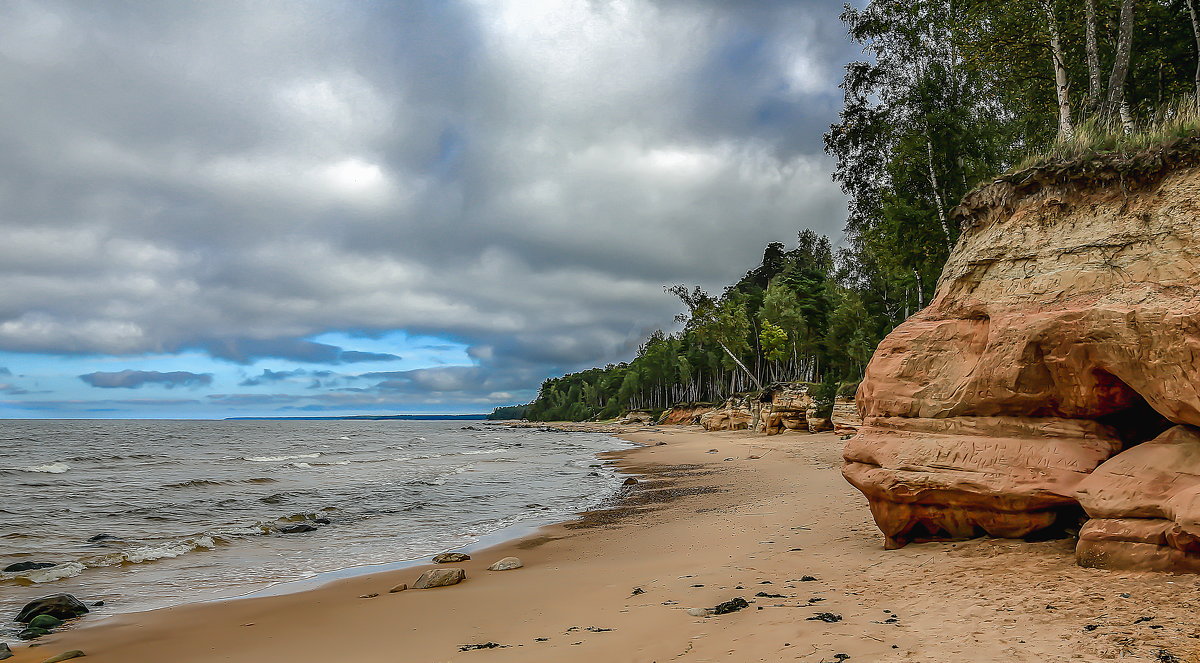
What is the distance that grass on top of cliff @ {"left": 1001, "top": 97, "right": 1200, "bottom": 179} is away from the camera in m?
6.17

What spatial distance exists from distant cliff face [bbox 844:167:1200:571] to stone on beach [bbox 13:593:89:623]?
32.3ft

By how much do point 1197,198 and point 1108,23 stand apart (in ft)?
32.3

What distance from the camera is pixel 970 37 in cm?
1593

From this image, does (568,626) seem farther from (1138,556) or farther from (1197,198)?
(1197,198)

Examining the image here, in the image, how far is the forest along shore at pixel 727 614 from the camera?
172 inches

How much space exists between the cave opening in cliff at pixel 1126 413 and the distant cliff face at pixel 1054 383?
0.06ft

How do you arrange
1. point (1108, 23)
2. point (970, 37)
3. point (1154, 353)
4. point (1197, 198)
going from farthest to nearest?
point (970, 37)
point (1108, 23)
point (1197, 198)
point (1154, 353)

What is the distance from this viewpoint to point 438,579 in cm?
848

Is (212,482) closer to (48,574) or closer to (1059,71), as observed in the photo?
(48,574)

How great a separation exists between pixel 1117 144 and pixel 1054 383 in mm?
2740

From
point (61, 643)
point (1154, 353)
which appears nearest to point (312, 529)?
point (61, 643)

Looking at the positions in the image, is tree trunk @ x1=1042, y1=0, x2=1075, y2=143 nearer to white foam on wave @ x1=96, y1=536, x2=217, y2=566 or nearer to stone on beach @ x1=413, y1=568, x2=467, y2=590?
stone on beach @ x1=413, y1=568, x2=467, y2=590

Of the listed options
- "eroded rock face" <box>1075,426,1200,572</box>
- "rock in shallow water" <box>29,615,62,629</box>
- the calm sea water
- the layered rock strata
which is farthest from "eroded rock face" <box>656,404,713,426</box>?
"rock in shallow water" <box>29,615,62,629</box>

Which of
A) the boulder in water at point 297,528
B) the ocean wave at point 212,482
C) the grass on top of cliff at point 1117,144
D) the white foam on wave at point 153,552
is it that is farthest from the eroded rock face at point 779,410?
the white foam on wave at point 153,552
